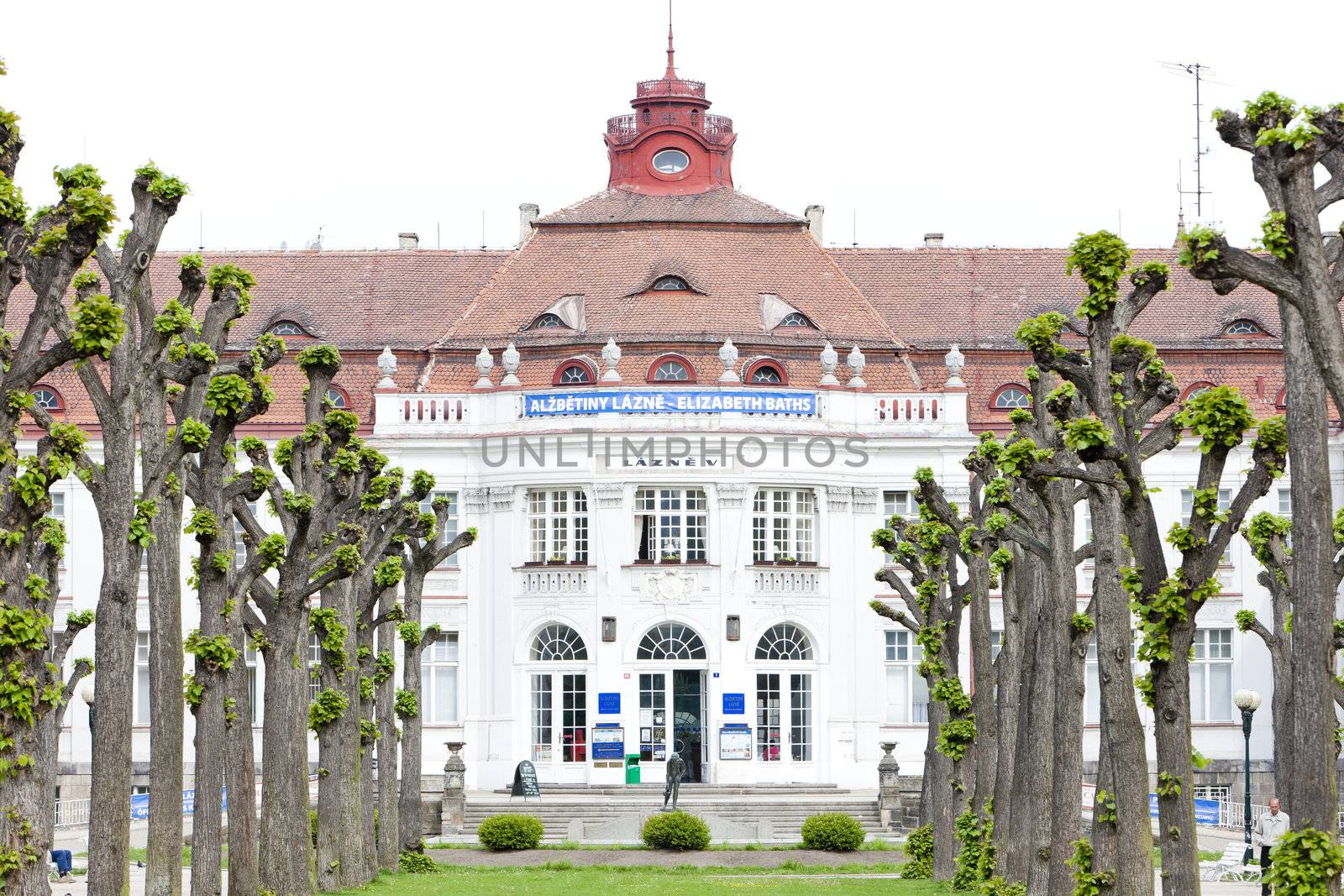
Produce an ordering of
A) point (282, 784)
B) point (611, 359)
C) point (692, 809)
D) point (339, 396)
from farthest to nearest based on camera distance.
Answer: point (339, 396), point (611, 359), point (692, 809), point (282, 784)

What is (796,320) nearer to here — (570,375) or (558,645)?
(570,375)

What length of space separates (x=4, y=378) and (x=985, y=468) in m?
20.3

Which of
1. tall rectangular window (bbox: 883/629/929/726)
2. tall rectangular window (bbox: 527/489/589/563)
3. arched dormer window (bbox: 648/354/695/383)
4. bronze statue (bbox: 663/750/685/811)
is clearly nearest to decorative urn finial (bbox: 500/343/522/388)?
tall rectangular window (bbox: 527/489/589/563)

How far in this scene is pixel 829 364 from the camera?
6569 cm

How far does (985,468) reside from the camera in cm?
4138

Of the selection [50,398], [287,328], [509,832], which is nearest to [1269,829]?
[509,832]

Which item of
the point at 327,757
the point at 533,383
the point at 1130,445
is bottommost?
the point at 327,757

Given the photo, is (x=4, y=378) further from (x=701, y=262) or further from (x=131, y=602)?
(x=701, y=262)

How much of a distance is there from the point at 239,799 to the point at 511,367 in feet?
106

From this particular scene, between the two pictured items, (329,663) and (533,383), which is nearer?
(329,663)

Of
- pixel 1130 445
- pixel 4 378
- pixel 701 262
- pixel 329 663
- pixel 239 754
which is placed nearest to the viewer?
pixel 4 378

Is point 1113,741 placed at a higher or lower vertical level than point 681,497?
lower

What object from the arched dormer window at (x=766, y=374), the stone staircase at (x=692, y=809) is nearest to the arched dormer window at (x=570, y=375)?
the arched dormer window at (x=766, y=374)

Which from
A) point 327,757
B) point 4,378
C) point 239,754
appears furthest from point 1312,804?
point 327,757
